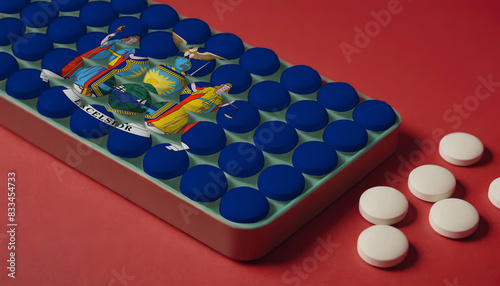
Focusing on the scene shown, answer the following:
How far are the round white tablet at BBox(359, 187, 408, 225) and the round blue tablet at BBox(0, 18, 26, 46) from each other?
0.96 metres

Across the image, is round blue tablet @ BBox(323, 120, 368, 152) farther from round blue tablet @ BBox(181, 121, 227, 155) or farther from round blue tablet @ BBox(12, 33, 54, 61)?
round blue tablet @ BBox(12, 33, 54, 61)

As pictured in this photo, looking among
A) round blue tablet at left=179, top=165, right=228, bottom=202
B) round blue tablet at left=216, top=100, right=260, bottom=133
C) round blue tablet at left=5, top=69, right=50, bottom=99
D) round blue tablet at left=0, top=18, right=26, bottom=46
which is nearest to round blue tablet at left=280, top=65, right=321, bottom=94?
round blue tablet at left=216, top=100, right=260, bottom=133

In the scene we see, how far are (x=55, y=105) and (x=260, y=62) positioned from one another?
49 centimetres

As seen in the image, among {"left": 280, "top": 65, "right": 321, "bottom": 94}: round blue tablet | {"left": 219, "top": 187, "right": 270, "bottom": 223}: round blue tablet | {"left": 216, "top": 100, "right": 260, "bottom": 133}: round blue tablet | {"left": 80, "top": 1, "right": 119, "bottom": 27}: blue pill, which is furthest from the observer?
{"left": 80, "top": 1, "right": 119, "bottom": 27}: blue pill

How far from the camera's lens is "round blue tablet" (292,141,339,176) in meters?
1.65

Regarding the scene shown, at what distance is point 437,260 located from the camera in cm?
161

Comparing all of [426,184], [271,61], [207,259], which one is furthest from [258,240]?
[271,61]

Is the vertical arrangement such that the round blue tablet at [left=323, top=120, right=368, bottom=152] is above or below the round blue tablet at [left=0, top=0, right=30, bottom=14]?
above

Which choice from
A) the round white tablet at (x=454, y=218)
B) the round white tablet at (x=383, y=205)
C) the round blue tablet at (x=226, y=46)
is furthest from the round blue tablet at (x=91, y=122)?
the round white tablet at (x=454, y=218)

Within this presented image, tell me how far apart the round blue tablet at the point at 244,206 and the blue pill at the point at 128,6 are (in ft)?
2.36

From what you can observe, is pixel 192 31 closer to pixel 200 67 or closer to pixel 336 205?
pixel 200 67

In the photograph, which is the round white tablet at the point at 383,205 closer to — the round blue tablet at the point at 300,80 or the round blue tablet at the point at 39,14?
the round blue tablet at the point at 300,80

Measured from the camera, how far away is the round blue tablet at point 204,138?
1.70m

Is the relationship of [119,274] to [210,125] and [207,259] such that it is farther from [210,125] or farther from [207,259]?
[210,125]
